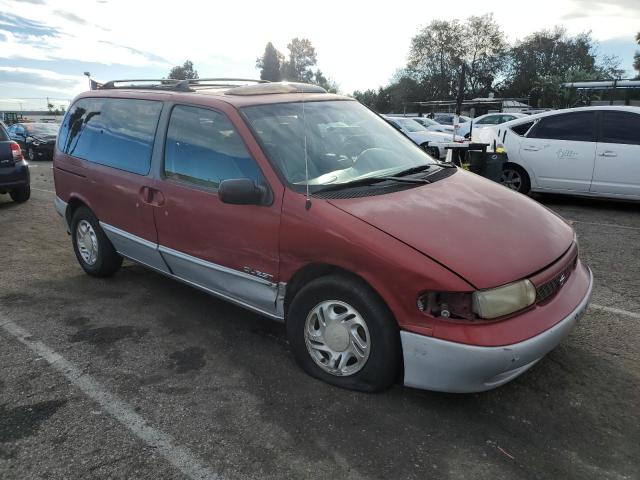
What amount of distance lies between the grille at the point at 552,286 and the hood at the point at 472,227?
0.33ft

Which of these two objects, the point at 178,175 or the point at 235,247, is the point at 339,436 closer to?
the point at 235,247

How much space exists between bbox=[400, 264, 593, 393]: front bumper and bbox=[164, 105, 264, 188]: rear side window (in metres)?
1.41

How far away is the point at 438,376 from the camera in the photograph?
2604mm

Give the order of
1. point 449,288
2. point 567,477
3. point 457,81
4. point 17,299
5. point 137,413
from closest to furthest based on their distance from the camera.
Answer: point 567,477 → point 449,288 → point 137,413 → point 17,299 → point 457,81

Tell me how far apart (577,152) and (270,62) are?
89.6m

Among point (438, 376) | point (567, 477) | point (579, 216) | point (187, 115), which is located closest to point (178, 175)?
point (187, 115)

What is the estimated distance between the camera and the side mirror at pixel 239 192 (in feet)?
9.99

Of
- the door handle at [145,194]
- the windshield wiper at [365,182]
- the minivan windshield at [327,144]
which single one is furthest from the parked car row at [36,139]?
the windshield wiper at [365,182]

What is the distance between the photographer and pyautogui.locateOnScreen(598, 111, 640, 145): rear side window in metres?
7.39

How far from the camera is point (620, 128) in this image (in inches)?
296

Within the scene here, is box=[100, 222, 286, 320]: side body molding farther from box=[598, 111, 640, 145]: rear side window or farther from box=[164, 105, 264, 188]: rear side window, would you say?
box=[598, 111, 640, 145]: rear side window

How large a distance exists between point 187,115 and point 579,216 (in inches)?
240

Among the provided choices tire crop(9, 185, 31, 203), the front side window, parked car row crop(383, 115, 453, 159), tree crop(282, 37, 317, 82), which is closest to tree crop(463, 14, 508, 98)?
tree crop(282, 37, 317, 82)

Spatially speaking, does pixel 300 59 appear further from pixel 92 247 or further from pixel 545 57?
pixel 92 247
